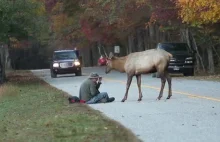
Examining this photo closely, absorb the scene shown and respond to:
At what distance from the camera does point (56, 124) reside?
13.0 m

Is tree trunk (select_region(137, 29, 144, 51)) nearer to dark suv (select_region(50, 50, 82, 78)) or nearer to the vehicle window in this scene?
dark suv (select_region(50, 50, 82, 78))

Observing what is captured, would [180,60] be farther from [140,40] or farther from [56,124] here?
[56,124]

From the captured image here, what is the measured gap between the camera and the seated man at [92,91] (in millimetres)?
17469

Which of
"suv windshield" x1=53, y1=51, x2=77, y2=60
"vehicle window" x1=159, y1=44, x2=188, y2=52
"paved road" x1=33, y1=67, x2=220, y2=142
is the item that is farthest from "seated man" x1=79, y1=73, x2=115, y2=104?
"suv windshield" x1=53, y1=51, x2=77, y2=60

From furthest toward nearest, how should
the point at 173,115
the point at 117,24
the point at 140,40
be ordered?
the point at 140,40 → the point at 117,24 → the point at 173,115

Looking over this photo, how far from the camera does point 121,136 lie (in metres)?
11.0

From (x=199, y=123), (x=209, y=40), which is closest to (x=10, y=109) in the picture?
(x=199, y=123)

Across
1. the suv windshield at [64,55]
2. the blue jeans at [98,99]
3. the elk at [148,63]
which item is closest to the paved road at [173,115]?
the blue jeans at [98,99]

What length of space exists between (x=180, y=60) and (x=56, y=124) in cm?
2198

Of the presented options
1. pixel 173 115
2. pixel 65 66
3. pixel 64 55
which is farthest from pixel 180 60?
pixel 173 115

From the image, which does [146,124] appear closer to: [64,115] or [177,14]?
[64,115]

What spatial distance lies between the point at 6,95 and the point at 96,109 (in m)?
8.83

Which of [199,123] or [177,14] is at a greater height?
[177,14]

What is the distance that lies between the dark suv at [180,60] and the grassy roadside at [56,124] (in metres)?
15.8
